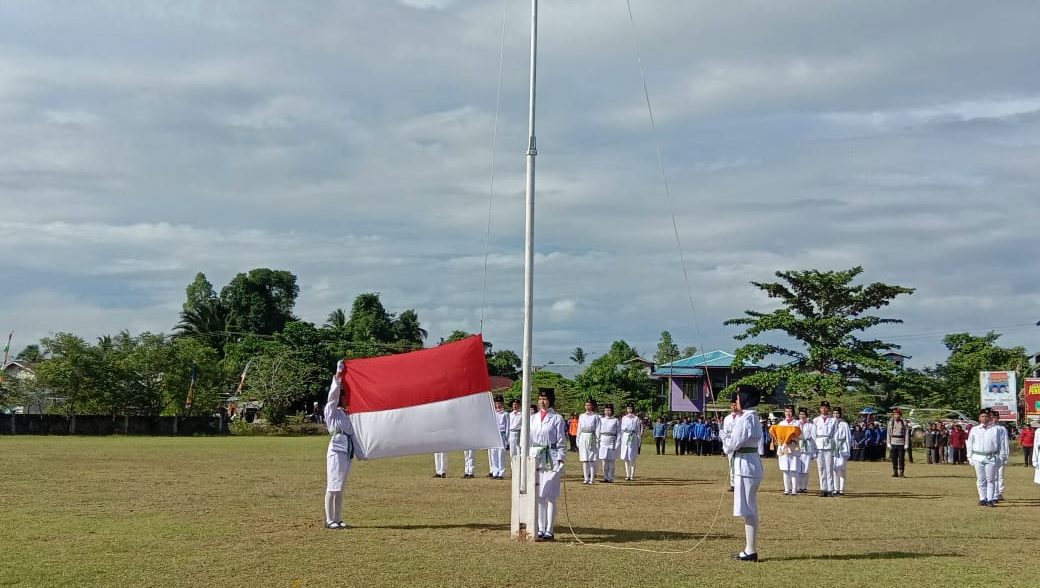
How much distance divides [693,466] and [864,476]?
5.98 m

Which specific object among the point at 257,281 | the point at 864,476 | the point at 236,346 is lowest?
the point at 864,476

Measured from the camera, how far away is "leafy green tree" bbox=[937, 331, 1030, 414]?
6838 centimetres

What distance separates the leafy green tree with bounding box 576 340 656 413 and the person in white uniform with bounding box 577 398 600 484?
1725 inches

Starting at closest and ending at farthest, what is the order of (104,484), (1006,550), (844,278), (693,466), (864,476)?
(1006,550), (104,484), (864,476), (693,466), (844,278)

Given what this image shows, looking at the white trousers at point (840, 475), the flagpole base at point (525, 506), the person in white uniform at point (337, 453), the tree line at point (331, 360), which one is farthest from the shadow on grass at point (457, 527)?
the tree line at point (331, 360)

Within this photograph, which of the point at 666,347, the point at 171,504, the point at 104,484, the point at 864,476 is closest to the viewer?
the point at 171,504

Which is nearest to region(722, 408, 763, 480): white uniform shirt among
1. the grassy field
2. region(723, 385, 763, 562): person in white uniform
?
region(723, 385, 763, 562): person in white uniform

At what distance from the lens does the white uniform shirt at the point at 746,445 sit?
1281 cm

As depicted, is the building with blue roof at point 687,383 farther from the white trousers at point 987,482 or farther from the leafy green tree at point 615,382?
the white trousers at point 987,482

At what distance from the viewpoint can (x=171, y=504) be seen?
18109mm

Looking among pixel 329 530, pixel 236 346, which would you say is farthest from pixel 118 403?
pixel 329 530

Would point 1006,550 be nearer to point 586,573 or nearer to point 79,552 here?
point 586,573

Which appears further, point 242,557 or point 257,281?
point 257,281

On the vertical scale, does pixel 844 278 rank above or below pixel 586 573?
above
